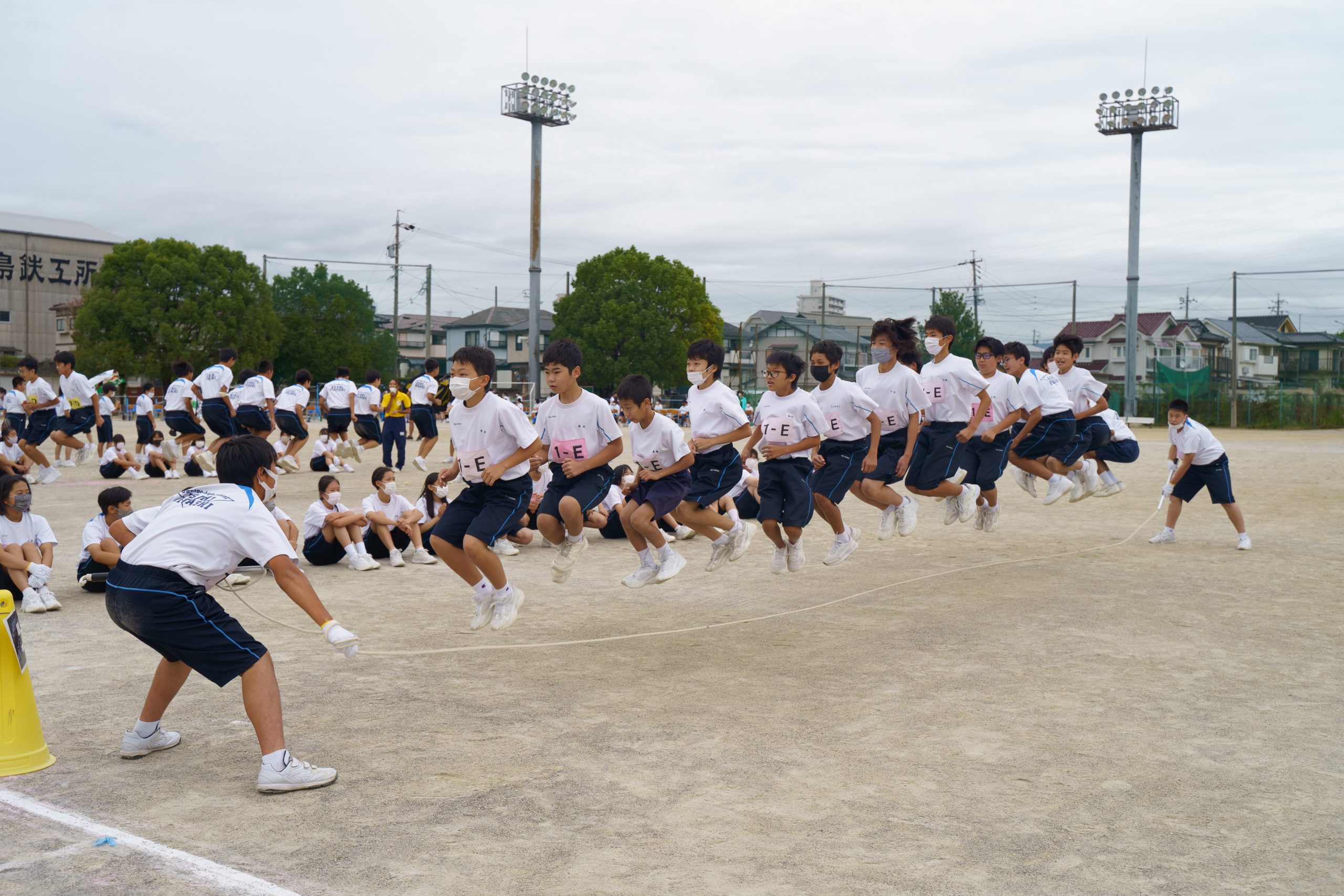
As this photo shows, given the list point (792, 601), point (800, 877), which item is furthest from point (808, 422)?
point (800, 877)

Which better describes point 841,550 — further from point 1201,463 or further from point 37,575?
point 37,575

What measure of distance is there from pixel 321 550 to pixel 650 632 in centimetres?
427

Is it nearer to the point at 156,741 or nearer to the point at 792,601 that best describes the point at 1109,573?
the point at 792,601

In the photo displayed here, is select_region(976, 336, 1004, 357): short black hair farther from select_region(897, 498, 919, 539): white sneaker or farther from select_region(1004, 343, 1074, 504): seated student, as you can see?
select_region(897, 498, 919, 539): white sneaker

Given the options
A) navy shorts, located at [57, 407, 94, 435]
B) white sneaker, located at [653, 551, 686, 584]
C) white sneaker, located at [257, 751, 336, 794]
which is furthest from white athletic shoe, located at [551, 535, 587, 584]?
navy shorts, located at [57, 407, 94, 435]

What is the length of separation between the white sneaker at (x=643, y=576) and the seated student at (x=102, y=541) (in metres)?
4.00

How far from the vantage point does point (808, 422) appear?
841cm

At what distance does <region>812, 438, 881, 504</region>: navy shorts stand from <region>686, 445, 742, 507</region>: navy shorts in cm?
92

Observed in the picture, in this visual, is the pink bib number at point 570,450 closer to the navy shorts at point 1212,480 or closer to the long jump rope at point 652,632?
the long jump rope at point 652,632

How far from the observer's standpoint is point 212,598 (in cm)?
475

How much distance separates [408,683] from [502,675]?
1.95 ft

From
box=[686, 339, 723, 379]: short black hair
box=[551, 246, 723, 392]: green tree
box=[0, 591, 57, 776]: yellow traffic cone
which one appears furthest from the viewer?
box=[551, 246, 723, 392]: green tree

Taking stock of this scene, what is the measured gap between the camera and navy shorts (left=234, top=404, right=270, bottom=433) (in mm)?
17062

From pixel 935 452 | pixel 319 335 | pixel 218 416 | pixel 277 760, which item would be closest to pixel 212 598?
pixel 277 760
